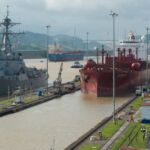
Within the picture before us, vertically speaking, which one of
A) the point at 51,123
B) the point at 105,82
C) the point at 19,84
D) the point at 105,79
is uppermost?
the point at 105,79

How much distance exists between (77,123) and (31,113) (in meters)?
8.00

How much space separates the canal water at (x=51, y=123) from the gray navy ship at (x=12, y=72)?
1084 cm

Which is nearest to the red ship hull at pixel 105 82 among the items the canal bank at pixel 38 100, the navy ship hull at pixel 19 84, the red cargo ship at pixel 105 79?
the red cargo ship at pixel 105 79

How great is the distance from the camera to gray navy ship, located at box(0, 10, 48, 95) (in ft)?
223

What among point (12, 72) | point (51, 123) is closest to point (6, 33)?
point (12, 72)

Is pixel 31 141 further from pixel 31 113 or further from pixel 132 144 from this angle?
pixel 31 113

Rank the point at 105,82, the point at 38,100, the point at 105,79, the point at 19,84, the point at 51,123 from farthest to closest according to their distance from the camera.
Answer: the point at 19,84
the point at 105,79
the point at 105,82
the point at 38,100
the point at 51,123

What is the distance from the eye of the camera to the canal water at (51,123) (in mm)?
32769

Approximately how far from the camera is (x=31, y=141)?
33.2 meters

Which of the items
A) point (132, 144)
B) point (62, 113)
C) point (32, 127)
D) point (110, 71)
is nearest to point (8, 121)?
point (32, 127)

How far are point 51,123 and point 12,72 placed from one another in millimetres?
32872

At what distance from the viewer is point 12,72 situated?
7300 centimetres

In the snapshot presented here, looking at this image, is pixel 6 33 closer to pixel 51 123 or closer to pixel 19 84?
pixel 19 84

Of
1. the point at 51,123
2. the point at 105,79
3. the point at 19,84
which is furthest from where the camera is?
the point at 19,84
